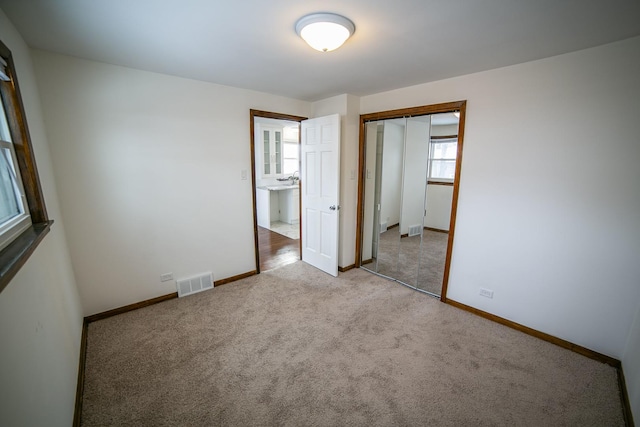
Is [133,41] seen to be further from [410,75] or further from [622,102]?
[622,102]

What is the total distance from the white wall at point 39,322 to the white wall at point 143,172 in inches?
7.1

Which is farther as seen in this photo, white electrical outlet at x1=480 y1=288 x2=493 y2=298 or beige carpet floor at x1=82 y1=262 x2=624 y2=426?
white electrical outlet at x1=480 y1=288 x2=493 y2=298

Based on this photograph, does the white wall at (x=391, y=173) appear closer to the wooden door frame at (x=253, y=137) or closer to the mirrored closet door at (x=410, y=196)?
the mirrored closet door at (x=410, y=196)

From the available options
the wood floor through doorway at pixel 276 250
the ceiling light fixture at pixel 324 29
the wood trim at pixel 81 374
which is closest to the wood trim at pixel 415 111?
the ceiling light fixture at pixel 324 29

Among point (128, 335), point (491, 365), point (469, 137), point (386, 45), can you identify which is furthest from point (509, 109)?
point (128, 335)

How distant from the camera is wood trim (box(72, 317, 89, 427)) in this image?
1.49m

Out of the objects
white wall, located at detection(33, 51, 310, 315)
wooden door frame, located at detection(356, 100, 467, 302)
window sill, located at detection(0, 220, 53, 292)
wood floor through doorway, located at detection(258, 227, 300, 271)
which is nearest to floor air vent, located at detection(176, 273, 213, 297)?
white wall, located at detection(33, 51, 310, 315)

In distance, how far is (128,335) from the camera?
2.24m

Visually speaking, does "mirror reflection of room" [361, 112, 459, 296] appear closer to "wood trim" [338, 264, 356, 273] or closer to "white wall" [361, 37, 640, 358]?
"wood trim" [338, 264, 356, 273]

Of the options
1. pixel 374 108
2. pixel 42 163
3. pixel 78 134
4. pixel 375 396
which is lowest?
pixel 375 396

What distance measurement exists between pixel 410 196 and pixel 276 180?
12.5 feet

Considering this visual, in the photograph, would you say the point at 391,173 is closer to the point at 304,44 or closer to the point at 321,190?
the point at 321,190

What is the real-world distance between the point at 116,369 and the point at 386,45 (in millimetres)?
3094

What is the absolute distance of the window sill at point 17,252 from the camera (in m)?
0.91
